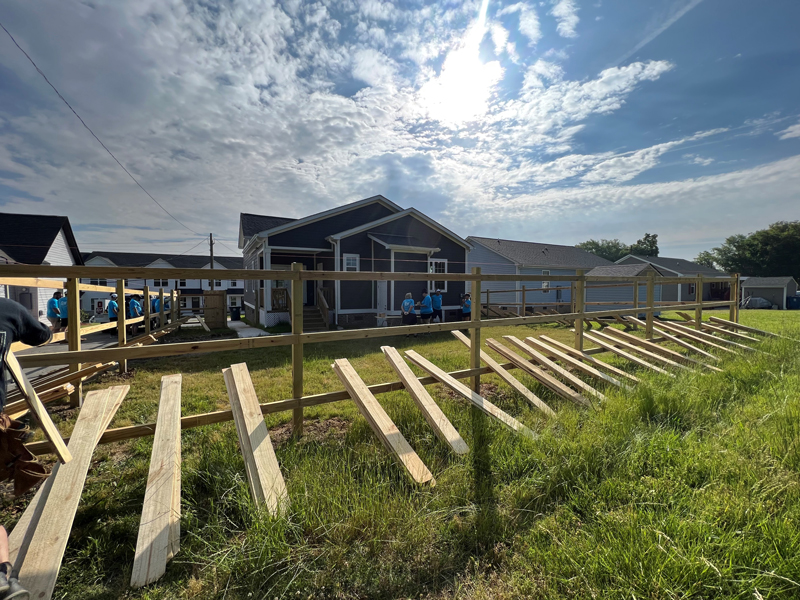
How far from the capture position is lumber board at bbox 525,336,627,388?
4953 millimetres

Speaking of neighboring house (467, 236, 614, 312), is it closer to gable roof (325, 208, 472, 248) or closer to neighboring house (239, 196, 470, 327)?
gable roof (325, 208, 472, 248)

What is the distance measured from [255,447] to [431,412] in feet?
5.26

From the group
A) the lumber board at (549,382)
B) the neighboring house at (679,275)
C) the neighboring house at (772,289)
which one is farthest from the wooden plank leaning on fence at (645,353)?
the neighboring house at (772,289)

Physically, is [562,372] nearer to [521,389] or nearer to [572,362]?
[572,362]

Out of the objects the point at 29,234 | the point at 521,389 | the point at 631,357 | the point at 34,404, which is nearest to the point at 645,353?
the point at 631,357

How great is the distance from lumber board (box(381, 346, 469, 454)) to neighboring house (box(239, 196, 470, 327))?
36.4ft

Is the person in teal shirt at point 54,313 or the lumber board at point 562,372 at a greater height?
the person in teal shirt at point 54,313

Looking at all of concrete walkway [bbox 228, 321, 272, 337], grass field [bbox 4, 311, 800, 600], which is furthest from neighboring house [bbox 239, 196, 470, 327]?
grass field [bbox 4, 311, 800, 600]

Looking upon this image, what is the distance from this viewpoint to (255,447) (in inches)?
110

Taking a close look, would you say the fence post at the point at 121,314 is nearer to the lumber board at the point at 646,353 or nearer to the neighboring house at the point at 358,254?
the lumber board at the point at 646,353

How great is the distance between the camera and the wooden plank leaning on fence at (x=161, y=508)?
6.21 feet

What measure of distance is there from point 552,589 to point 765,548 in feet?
3.87

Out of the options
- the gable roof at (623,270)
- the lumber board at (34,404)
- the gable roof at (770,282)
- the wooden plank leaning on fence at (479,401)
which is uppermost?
the gable roof at (623,270)

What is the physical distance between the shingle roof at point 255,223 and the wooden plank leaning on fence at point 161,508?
59.8ft
